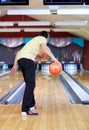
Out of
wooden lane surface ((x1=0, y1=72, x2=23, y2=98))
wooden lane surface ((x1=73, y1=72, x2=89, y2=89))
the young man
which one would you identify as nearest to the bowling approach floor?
the young man

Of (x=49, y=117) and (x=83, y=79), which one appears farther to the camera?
(x=83, y=79)

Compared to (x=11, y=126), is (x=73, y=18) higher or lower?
higher

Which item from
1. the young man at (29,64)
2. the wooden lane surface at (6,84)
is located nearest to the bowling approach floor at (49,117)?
the young man at (29,64)

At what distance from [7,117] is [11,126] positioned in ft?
1.83

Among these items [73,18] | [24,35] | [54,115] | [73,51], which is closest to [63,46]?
[73,51]

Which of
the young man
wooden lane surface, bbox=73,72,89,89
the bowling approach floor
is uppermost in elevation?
the young man

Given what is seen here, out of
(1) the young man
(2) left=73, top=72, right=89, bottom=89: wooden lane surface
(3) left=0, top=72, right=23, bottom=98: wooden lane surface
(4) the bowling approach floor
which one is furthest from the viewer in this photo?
(2) left=73, top=72, right=89, bottom=89: wooden lane surface

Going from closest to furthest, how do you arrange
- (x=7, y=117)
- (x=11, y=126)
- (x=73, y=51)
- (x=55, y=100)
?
(x=11, y=126) < (x=7, y=117) < (x=55, y=100) < (x=73, y=51)

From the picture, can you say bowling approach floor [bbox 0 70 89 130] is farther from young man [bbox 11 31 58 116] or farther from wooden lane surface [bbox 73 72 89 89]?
wooden lane surface [bbox 73 72 89 89]

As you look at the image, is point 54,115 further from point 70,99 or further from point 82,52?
point 82,52

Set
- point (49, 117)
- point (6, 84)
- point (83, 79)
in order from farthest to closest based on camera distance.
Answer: point (83, 79)
point (6, 84)
point (49, 117)

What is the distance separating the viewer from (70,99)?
635 cm

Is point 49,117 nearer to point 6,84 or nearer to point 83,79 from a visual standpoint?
point 6,84

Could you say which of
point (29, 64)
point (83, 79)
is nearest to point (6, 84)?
point (83, 79)
